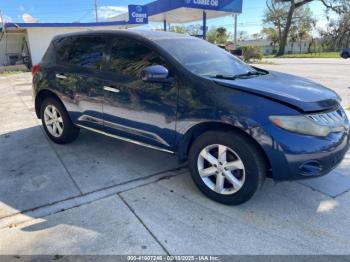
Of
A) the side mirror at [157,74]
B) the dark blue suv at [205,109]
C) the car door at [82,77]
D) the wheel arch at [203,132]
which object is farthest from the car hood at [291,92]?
the car door at [82,77]

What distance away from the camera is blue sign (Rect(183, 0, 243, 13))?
1821cm

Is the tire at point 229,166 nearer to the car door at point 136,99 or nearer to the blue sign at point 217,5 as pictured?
the car door at point 136,99

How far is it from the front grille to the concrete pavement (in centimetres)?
87

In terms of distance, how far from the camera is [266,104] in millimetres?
2783

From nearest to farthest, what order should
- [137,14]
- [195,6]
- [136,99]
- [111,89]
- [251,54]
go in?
[136,99], [111,89], [195,6], [137,14], [251,54]

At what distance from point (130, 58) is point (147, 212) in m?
→ 1.87

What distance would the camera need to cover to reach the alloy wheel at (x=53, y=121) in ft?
15.7

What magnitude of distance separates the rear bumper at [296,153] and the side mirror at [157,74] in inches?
45.4

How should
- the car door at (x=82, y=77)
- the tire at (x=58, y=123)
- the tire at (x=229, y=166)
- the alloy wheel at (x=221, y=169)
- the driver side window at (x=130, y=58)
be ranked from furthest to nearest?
the tire at (x=58, y=123)
the car door at (x=82, y=77)
the driver side window at (x=130, y=58)
the alloy wheel at (x=221, y=169)
the tire at (x=229, y=166)

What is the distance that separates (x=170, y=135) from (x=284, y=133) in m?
1.23

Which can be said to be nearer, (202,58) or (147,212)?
(147,212)

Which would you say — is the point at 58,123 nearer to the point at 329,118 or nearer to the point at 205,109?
the point at 205,109

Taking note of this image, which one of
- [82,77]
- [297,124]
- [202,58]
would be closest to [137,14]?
[82,77]

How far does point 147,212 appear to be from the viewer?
3.09m
